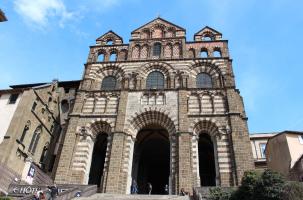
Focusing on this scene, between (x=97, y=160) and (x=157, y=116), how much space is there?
7574mm

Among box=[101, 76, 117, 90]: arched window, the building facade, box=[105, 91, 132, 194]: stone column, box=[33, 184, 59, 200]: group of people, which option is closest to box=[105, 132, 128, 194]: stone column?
box=[105, 91, 132, 194]: stone column

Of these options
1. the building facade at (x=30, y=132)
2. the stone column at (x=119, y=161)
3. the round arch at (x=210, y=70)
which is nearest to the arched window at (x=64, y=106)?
the building facade at (x=30, y=132)

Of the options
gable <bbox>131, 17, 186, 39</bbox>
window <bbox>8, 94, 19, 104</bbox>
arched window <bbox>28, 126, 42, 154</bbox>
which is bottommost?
arched window <bbox>28, 126, 42, 154</bbox>

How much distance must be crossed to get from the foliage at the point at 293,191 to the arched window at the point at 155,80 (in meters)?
14.6

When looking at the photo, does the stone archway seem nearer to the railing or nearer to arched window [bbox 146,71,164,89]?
arched window [bbox 146,71,164,89]

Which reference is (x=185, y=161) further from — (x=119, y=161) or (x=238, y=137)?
(x=119, y=161)

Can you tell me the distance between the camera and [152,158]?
29.9 meters

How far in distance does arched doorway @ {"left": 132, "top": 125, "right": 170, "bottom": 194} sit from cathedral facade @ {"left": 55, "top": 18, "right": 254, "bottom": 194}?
9 centimetres

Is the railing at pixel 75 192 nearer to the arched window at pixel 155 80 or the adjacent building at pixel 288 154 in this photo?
the arched window at pixel 155 80

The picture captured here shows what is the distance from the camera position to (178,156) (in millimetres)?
21422

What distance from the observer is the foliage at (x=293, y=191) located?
13.6m

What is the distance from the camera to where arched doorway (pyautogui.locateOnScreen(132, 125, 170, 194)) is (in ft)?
86.6

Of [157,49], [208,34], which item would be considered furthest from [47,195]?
[208,34]

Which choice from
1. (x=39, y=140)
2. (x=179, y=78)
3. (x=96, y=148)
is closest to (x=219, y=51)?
(x=179, y=78)
